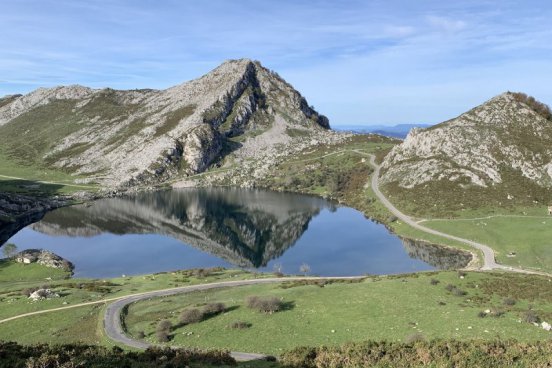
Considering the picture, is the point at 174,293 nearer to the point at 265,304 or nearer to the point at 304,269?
the point at 265,304

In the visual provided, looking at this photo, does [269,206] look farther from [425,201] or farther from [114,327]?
[114,327]

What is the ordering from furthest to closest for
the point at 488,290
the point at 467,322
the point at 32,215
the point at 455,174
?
the point at 32,215, the point at 455,174, the point at 488,290, the point at 467,322

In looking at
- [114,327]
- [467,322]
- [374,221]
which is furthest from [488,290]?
[374,221]

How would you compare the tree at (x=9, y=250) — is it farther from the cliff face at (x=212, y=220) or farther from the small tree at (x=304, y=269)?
the small tree at (x=304, y=269)

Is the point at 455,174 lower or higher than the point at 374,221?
higher

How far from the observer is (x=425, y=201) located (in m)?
140

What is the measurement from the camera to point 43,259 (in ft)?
331

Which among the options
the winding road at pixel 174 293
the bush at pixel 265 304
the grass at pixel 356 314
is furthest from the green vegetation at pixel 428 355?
the bush at pixel 265 304

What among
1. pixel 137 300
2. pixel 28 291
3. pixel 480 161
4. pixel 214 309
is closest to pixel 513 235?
pixel 480 161

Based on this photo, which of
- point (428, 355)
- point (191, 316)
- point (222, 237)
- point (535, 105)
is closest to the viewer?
point (428, 355)

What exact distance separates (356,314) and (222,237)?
8436 centimetres

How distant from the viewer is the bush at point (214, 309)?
54531mm

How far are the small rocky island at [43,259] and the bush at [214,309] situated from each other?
5850 cm

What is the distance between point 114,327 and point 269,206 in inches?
4755
